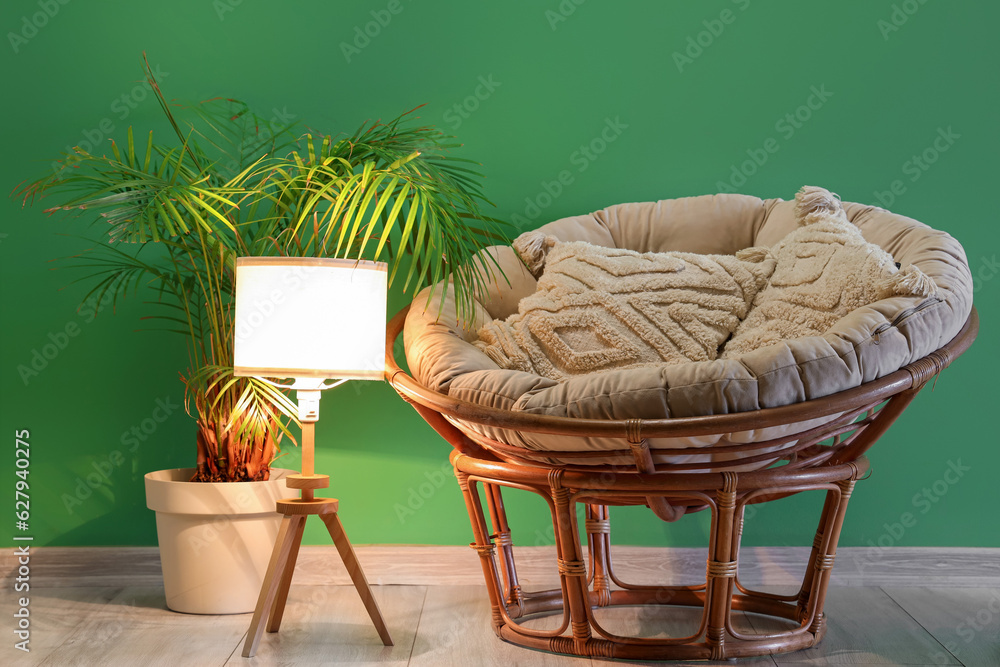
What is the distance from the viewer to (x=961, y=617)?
1821 mm

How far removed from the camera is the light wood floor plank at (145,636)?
153 cm

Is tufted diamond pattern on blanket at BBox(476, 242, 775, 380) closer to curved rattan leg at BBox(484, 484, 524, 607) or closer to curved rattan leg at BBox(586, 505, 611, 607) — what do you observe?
curved rattan leg at BBox(484, 484, 524, 607)

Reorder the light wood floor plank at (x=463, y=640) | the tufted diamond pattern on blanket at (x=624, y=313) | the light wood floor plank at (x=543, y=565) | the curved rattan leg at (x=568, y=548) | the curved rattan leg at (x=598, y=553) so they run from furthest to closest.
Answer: the light wood floor plank at (x=543, y=565) < the curved rattan leg at (x=598, y=553) < the tufted diamond pattern on blanket at (x=624, y=313) < the light wood floor plank at (x=463, y=640) < the curved rattan leg at (x=568, y=548)

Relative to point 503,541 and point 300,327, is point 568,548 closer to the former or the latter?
point 503,541

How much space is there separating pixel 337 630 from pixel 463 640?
28 centimetres

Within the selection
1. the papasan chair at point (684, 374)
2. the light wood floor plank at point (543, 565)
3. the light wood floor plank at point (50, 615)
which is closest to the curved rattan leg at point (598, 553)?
the papasan chair at point (684, 374)

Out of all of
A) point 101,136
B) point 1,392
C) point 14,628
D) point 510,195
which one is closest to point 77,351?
point 1,392

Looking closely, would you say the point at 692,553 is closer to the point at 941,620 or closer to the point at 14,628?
the point at 941,620

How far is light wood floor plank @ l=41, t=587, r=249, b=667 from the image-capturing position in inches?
60.2

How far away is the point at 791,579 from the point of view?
2061mm

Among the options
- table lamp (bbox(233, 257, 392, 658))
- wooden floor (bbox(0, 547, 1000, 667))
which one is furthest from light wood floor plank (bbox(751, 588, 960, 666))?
table lamp (bbox(233, 257, 392, 658))

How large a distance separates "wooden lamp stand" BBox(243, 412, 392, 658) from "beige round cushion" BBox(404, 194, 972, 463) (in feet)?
0.91

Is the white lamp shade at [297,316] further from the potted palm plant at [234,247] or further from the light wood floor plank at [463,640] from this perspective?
the light wood floor plank at [463,640]

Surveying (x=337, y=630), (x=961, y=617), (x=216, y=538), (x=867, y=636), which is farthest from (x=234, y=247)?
(x=961, y=617)
